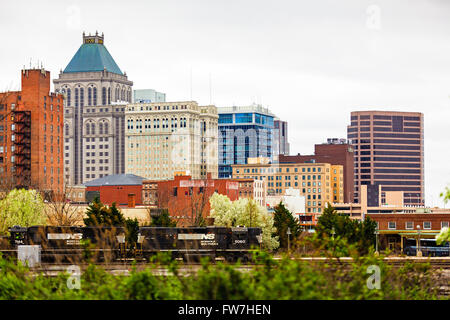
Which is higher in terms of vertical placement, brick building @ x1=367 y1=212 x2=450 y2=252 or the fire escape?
the fire escape

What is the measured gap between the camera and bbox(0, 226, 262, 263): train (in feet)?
198

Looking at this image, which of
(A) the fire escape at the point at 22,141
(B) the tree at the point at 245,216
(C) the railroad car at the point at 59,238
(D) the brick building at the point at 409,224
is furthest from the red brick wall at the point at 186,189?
(C) the railroad car at the point at 59,238

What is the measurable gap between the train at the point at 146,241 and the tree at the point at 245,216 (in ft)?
96.5

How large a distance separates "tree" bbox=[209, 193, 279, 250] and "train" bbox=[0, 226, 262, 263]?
29.4 metres

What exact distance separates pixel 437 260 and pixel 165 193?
400 feet

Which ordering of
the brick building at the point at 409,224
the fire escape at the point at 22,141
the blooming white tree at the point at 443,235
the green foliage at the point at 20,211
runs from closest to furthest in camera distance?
the blooming white tree at the point at 443,235 → the green foliage at the point at 20,211 → the brick building at the point at 409,224 → the fire escape at the point at 22,141

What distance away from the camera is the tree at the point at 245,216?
3826 inches

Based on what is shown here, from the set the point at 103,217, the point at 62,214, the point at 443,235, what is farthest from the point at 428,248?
the point at 443,235

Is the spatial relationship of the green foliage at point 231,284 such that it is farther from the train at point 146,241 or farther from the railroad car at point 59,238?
the train at point 146,241

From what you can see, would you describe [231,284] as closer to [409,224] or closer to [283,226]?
[283,226]

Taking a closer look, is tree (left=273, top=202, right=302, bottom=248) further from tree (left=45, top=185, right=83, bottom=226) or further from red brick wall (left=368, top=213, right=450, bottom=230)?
red brick wall (left=368, top=213, right=450, bottom=230)

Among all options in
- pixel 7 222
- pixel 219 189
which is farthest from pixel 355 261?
pixel 219 189

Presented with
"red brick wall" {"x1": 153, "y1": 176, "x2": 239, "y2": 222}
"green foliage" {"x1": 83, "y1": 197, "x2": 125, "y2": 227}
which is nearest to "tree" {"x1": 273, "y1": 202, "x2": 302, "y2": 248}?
"green foliage" {"x1": 83, "y1": 197, "x2": 125, "y2": 227}
